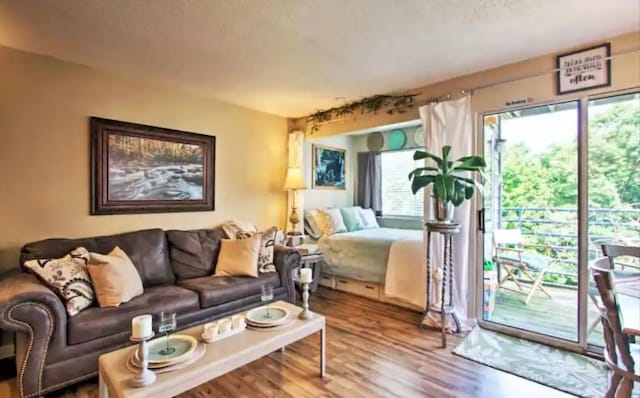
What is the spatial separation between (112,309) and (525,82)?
3810 mm

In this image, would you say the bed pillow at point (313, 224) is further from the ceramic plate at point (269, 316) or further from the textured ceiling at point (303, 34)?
the ceramic plate at point (269, 316)

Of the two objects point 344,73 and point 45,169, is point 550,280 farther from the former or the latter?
point 45,169

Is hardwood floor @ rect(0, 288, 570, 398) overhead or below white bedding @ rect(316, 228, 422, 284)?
below

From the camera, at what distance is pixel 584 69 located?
2564 millimetres

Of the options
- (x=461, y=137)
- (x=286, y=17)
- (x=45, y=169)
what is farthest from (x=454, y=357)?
(x=45, y=169)

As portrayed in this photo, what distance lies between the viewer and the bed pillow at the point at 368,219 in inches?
202

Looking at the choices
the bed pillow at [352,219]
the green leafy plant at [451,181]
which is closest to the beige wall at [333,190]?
the bed pillow at [352,219]

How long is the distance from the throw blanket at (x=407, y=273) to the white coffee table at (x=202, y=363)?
1671 mm

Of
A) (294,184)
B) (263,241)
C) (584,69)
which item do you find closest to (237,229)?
(263,241)

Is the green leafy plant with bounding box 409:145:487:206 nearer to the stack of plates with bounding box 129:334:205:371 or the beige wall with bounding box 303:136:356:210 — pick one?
the stack of plates with bounding box 129:334:205:371

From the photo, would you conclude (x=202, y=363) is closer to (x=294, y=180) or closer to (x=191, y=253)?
(x=191, y=253)

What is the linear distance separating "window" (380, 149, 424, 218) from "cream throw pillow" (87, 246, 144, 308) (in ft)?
13.4

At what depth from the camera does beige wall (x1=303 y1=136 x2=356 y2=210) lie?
5.07m

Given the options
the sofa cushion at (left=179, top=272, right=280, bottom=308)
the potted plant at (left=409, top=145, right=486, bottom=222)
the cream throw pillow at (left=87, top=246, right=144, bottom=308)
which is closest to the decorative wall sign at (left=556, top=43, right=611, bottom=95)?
the potted plant at (left=409, top=145, right=486, bottom=222)
